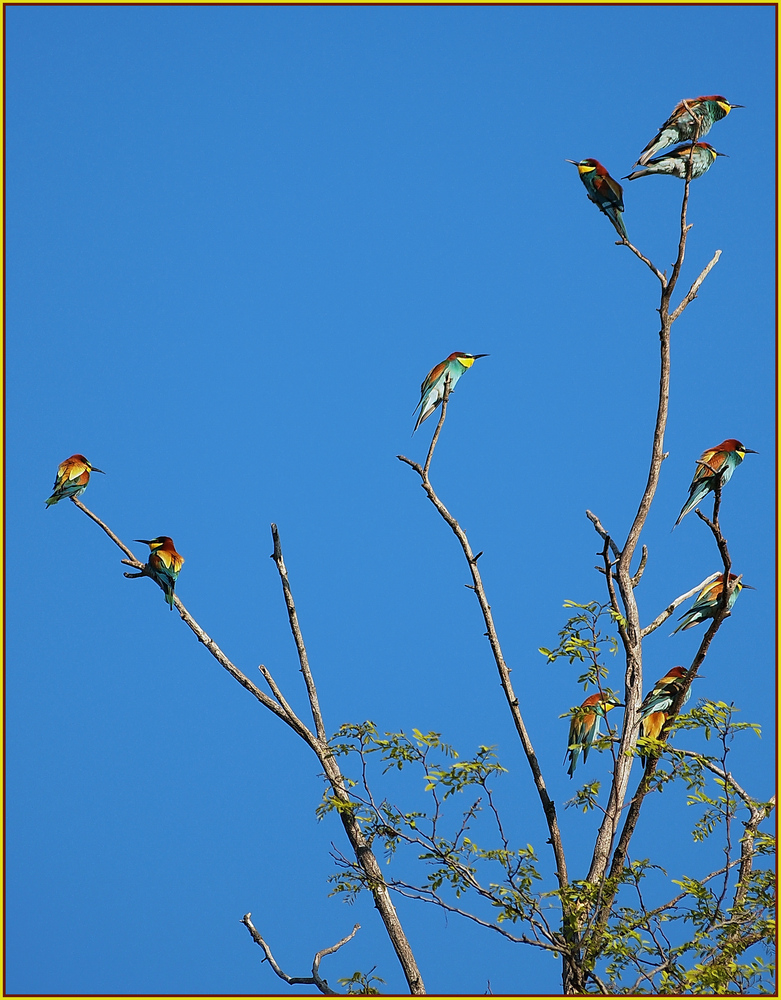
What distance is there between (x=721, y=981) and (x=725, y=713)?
1.01 m

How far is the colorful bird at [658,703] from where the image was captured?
4566 mm

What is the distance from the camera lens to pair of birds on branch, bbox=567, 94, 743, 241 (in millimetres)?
5023

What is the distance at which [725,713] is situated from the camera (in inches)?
162

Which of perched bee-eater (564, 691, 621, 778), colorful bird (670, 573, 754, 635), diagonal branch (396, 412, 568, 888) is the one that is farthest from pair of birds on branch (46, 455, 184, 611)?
colorful bird (670, 573, 754, 635)

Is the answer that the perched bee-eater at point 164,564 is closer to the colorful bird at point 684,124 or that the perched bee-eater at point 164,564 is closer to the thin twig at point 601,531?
the thin twig at point 601,531

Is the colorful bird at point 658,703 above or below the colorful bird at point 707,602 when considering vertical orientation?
below

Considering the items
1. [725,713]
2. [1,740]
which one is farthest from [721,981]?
[1,740]

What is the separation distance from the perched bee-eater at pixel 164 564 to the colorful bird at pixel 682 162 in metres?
3.02

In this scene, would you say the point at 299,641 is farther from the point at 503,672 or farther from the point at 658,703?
→ the point at 658,703

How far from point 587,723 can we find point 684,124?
3.04 metres

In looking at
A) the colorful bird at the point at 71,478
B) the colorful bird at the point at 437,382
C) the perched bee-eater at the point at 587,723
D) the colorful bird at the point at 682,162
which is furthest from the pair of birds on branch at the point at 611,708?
the colorful bird at the point at 71,478

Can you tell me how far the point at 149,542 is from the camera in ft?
17.3

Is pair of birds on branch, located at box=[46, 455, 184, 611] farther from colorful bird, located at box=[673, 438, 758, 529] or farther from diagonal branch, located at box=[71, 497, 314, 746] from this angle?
colorful bird, located at box=[673, 438, 758, 529]

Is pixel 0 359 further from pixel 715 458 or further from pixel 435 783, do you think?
pixel 715 458
